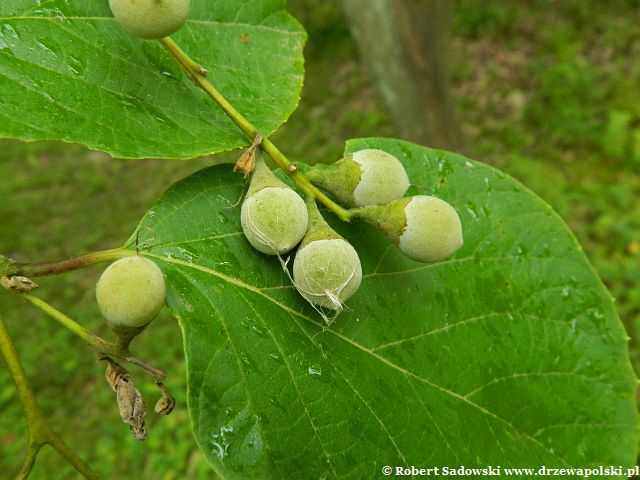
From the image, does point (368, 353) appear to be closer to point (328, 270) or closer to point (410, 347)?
point (410, 347)

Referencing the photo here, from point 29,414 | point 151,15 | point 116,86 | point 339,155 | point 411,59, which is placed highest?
point 151,15

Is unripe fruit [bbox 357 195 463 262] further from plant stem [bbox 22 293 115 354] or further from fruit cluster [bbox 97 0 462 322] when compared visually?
plant stem [bbox 22 293 115 354]

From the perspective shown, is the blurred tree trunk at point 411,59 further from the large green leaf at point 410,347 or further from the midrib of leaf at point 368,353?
the midrib of leaf at point 368,353

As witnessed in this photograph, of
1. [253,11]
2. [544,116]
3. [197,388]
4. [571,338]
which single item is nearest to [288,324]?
[197,388]

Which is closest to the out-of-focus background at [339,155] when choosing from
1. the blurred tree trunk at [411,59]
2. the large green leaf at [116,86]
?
the blurred tree trunk at [411,59]

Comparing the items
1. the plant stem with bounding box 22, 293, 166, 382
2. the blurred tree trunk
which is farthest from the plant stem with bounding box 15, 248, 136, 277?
the blurred tree trunk

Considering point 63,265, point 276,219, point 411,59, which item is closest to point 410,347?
point 276,219

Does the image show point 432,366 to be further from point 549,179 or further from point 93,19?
point 549,179
